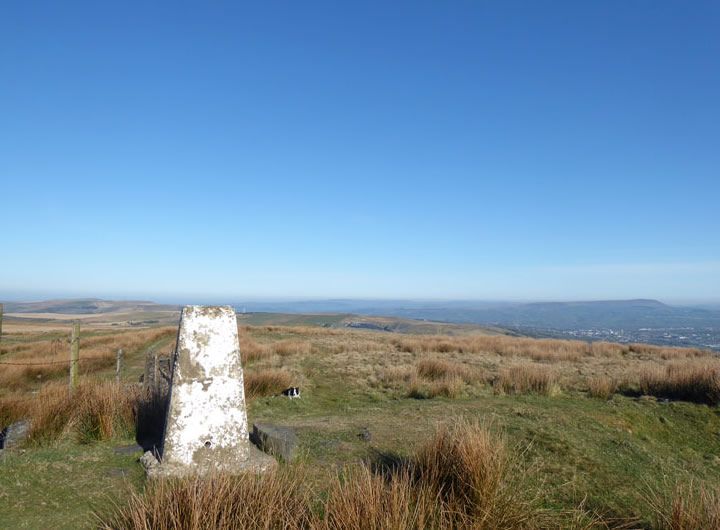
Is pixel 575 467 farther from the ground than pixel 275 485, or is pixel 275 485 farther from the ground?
pixel 275 485

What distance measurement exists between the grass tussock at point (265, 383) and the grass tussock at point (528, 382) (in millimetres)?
6370

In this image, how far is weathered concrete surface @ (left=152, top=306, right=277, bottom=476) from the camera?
18.2 feet

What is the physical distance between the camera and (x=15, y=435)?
6.78 m

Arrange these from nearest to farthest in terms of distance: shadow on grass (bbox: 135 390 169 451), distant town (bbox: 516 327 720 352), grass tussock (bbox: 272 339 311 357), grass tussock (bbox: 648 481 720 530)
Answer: grass tussock (bbox: 648 481 720 530) < shadow on grass (bbox: 135 390 169 451) < grass tussock (bbox: 272 339 311 357) < distant town (bbox: 516 327 720 352)

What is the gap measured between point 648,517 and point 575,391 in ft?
31.6

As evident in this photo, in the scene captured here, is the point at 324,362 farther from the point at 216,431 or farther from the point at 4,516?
the point at 4,516

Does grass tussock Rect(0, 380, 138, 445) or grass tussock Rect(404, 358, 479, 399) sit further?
grass tussock Rect(404, 358, 479, 399)

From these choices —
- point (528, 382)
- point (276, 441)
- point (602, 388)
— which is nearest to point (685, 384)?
point (602, 388)

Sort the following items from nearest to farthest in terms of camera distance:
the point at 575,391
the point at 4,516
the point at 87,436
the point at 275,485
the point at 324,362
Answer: the point at 275,485
the point at 4,516
the point at 87,436
the point at 575,391
the point at 324,362

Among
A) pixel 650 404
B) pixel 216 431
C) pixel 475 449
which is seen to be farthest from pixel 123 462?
pixel 650 404

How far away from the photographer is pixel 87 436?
693 cm

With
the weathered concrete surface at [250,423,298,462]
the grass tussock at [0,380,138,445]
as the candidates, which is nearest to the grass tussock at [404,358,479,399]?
the weathered concrete surface at [250,423,298,462]

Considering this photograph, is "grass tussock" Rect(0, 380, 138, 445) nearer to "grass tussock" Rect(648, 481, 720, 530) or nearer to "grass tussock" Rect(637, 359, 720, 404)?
"grass tussock" Rect(648, 481, 720, 530)

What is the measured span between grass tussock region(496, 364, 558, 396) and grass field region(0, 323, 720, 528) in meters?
0.06
